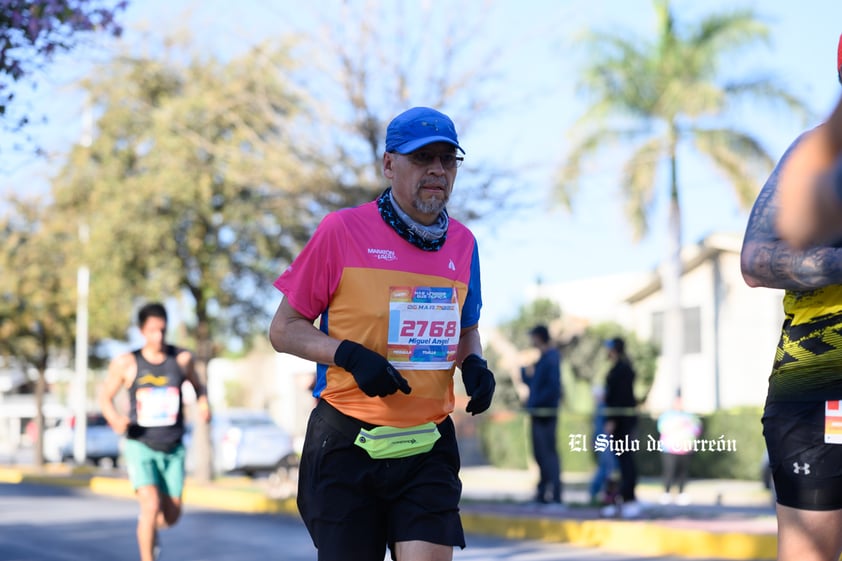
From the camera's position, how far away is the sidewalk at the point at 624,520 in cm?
1041

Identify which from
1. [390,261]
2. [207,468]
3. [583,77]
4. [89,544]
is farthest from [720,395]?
[390,261]

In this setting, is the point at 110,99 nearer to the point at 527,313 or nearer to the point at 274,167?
the point at 274,167

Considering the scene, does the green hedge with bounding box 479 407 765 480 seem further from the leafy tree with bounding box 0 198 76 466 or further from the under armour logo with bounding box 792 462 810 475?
the under armour logo with bounding box 792 462 810 475

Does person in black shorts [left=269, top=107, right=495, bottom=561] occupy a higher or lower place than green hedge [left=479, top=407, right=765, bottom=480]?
higher

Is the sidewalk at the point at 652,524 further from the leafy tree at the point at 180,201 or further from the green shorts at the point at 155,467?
the leafy tree at the point at 180,201

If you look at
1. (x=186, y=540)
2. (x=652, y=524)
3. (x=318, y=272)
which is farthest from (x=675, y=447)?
(x=318, y=272)

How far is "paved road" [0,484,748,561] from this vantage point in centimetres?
1031

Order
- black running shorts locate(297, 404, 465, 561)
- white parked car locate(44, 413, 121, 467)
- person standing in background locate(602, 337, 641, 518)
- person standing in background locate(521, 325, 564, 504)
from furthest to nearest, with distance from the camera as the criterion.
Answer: white parked car locate(44, 413, 121, 467) → person standing in background locate(521, 325, 564, 504) → person standing in background locate(602, 337, 641, 518) → black running shorts locate(297, 404, 465, 561)

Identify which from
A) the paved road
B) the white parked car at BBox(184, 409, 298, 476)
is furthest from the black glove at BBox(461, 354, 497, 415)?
the white parked car at BBox(184, 409, 298, 476)

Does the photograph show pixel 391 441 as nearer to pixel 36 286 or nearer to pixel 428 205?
pixel 428 205

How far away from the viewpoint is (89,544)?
37.1 ft

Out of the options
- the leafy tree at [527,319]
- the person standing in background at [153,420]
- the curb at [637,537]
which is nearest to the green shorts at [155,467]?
the person standing in background at [153,420]

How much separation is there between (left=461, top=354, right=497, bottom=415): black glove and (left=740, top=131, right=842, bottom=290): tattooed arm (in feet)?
2.82

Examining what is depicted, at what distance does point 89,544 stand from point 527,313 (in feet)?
95.1
